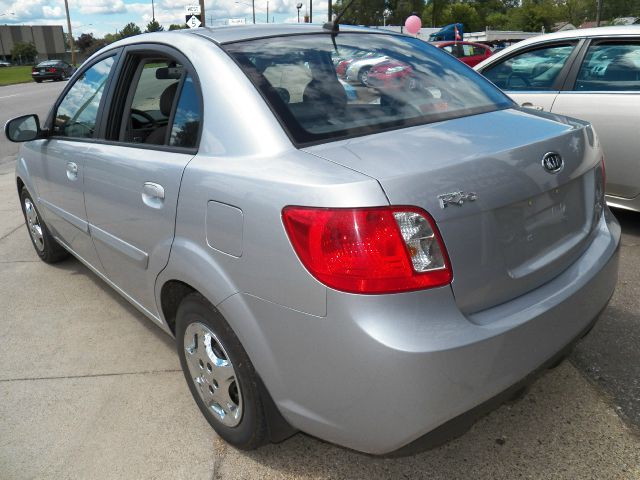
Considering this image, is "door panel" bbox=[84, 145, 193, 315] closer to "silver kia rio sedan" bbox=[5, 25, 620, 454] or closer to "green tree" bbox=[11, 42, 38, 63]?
"silver kia rio sedan" bbox=[5, 25, 620, 454]

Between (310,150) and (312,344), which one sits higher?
(310,150)

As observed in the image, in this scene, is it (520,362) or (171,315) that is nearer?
(520,362)

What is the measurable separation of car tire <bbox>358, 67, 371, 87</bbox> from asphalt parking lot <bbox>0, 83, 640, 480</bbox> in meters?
1.52

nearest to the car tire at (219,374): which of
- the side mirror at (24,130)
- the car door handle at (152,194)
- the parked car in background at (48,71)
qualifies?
the car door handle at (152,194)

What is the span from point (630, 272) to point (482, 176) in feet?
8.62

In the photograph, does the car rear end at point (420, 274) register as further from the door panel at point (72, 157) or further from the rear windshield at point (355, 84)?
the door panel at point (72, 157)

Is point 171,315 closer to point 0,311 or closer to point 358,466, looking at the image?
point 358,466

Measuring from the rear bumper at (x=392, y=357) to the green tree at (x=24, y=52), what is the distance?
105 metres

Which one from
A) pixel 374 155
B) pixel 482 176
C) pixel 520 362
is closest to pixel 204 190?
pixel 374 155

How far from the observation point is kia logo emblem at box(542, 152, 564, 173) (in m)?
2.01

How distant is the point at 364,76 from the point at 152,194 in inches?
41.1

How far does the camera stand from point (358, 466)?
7.48 feet

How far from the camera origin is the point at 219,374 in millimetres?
2273

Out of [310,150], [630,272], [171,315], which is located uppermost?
[310,150]
